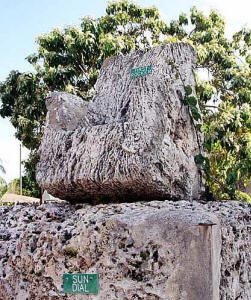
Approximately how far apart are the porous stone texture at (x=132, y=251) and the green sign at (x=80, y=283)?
2cm

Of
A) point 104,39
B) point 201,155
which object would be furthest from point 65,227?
point 104,39

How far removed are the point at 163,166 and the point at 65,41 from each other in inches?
296

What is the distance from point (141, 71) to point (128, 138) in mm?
580

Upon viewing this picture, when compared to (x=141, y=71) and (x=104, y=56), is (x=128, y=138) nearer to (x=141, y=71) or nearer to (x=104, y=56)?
(x=141, y=71)

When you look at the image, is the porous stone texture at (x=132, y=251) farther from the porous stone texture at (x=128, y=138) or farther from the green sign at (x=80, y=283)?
the porous stone texture at (x=128, y=138)

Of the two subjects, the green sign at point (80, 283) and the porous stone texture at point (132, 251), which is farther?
the green sign at point (80, 283)

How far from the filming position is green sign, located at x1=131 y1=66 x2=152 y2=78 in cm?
298

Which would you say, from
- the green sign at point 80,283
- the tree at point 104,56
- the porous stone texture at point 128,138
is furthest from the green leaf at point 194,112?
the tree at point 104,56

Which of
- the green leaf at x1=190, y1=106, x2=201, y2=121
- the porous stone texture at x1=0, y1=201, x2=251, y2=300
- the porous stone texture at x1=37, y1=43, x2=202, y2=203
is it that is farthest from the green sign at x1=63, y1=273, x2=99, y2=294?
the green leaf at x1=190, y1=106, x2=201, y2=121

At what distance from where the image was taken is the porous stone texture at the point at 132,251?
6.85 feet

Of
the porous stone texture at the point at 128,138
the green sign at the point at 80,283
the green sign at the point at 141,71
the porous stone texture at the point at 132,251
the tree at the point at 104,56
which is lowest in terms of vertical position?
the green sign at the point at 80,283

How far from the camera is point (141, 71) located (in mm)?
3016

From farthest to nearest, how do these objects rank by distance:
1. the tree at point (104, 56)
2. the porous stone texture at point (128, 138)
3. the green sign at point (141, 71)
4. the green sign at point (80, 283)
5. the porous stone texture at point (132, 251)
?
1. the tree at point (104, 56)
2. the green sign at point (141, 71)
3. the porous stone texture at point (128, 138)
4. the green sign at point (80, 283)
5. the porous stone texture at point (132, 251)

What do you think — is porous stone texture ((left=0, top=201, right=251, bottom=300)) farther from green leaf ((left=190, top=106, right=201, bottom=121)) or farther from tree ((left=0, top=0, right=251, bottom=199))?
tree ((left=0, top=0, right=251, bottom=199))
